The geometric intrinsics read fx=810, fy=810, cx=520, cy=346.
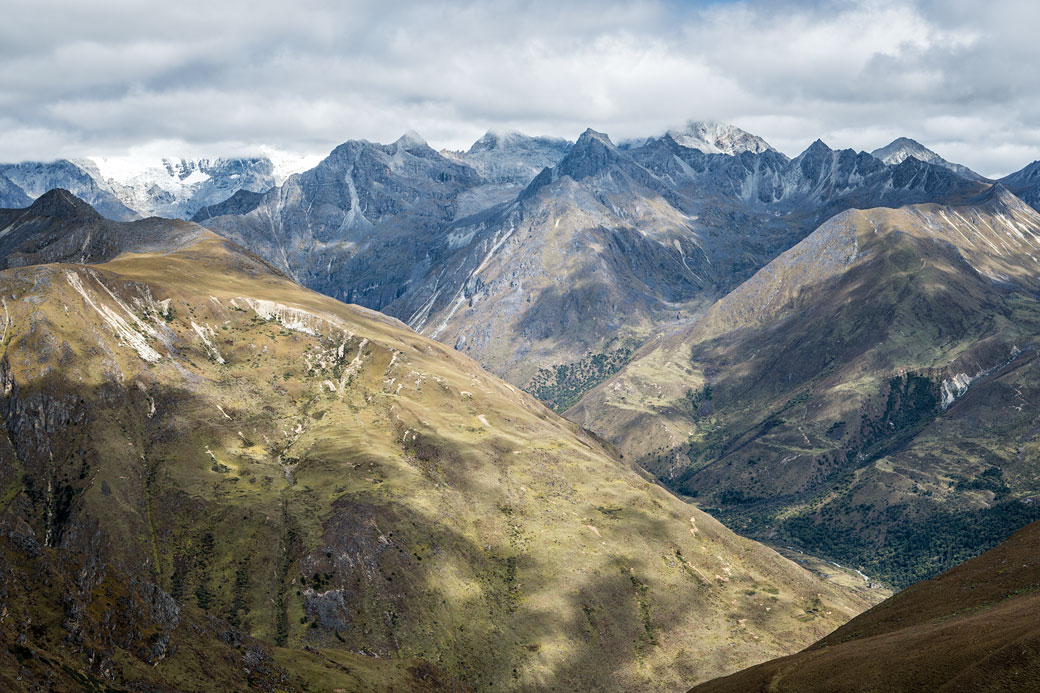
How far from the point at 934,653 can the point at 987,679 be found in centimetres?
1428

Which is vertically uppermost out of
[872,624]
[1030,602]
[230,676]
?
[1030,602]

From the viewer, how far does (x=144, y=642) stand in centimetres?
13575

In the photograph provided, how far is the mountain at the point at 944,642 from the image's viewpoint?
105 metres

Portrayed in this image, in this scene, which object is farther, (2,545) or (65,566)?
(65,566)

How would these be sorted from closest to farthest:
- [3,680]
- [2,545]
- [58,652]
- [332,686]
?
1. [3,680]
2. [58,652]
3. [2,545]
4. [332,686]

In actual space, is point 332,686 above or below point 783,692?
below

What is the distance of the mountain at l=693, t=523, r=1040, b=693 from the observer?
105 m

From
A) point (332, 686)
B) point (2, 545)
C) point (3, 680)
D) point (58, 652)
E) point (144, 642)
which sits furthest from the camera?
point (332, 686)

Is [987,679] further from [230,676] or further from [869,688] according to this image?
[230,676]

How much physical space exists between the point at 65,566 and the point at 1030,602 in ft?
525

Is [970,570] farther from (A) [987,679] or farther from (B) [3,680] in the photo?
(B) [3,680]

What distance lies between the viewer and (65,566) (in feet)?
465

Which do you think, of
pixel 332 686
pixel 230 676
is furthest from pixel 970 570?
pixel 230 676

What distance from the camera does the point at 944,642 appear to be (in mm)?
119938
